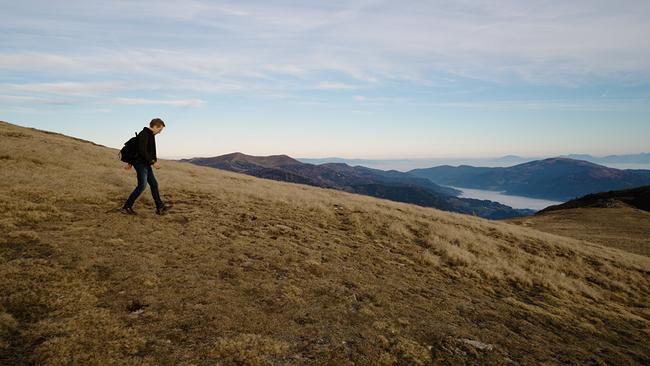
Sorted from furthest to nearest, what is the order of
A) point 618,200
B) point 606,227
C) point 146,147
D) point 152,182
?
1. point 618,200
2. point 606,227
3. point 152,182
4. point 146,147

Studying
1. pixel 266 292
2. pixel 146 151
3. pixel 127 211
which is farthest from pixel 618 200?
pixel 127 211

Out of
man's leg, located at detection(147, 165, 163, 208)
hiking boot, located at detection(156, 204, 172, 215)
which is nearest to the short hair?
man's leg, located at detection(147, 165, 163, 208)

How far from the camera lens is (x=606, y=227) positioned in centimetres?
4134

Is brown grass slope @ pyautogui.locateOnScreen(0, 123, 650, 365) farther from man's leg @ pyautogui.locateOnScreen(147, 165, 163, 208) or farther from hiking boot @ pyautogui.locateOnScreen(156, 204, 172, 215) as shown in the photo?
man's leg @ pyautogui.locateOnScreen(147, 165, 163, 208)

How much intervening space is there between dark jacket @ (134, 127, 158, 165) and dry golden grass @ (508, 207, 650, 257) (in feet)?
120

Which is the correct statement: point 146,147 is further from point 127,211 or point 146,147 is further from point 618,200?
point 618,200

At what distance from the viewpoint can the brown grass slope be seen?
19.9 ft

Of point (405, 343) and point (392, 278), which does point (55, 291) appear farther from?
point (392, 278)

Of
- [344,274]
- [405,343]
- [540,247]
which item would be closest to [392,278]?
[344,274]

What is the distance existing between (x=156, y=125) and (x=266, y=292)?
7.59 meters

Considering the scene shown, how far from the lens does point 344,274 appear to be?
35.6 ft

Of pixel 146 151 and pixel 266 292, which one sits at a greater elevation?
pixel 146 151

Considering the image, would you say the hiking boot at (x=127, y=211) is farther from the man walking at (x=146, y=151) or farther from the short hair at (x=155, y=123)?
the short hair at (x=155, y=123)

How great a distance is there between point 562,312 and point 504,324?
3.66m
